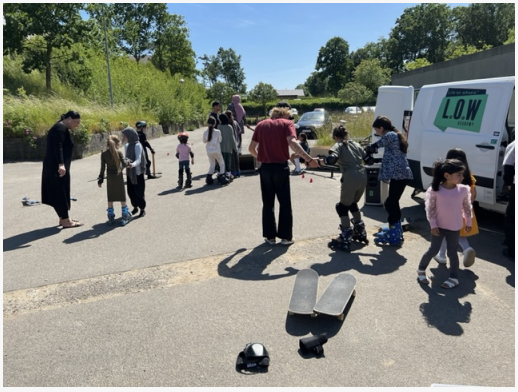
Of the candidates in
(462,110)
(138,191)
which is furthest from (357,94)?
(138,191)

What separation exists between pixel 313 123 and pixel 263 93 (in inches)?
1726

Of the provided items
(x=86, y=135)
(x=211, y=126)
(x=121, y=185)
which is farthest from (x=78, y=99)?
(x=121, y=185)

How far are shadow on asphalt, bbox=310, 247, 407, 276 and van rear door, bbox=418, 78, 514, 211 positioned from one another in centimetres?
186

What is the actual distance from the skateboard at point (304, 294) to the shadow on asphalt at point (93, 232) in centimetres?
372

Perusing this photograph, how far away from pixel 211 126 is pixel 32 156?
32.6 feet

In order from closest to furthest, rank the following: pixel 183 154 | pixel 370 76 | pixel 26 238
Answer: pixel 26 238 → pixel 183 154 → pixel 370 76

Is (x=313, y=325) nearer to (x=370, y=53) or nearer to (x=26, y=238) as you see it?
(x=26, y=238)

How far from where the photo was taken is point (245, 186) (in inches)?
396

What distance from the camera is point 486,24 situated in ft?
237

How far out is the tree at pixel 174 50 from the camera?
59094mm

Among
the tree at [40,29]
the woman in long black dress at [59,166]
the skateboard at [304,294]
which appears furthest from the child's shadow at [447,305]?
the tree at [40,29]

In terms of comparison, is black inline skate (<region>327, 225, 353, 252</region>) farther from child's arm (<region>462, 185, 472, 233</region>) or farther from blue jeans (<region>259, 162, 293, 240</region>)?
child's arm (<region>462, 185, 472, 233</region>)

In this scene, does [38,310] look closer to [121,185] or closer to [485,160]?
[121,185]

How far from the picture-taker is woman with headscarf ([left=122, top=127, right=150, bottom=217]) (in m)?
7.05
